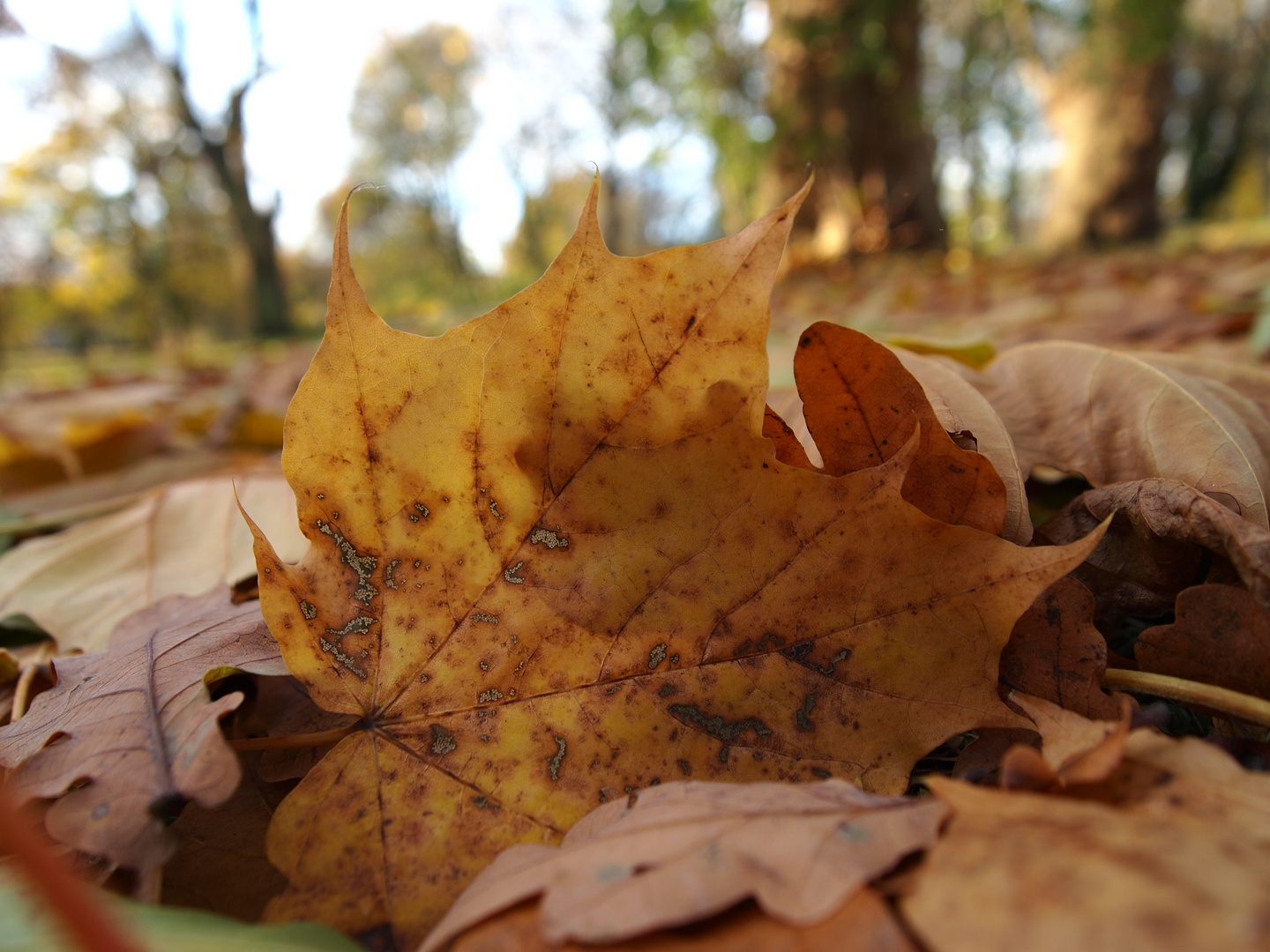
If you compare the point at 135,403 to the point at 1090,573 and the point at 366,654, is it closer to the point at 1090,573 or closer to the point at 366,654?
the point at 366,654

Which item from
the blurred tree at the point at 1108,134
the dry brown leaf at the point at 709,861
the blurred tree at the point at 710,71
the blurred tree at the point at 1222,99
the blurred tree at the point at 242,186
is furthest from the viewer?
the blurred tree at the point at 1222,99

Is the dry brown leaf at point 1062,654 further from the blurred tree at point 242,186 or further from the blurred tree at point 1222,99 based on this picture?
the blurred tree at point 1222,99

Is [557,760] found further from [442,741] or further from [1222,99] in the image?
[1222,99]

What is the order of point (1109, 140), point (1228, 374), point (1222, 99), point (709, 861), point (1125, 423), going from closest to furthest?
point (709, 861) < point (1125, 423) < point (1228, 374) < point (1109, 140) < point (1222, 99)

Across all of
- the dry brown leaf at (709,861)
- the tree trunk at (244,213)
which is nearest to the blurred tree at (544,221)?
the tree trunk at (244,213)

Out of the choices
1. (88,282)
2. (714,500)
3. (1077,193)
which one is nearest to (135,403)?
(714,500)

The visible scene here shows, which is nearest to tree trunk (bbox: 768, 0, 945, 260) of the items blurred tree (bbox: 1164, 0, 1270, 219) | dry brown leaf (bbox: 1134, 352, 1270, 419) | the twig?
dry brown leaf (bbox: 1134, 352, 1270, 419)

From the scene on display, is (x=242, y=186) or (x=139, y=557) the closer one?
(x=139, y=557)

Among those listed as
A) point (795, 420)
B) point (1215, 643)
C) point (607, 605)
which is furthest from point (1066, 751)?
point (795, 420)
